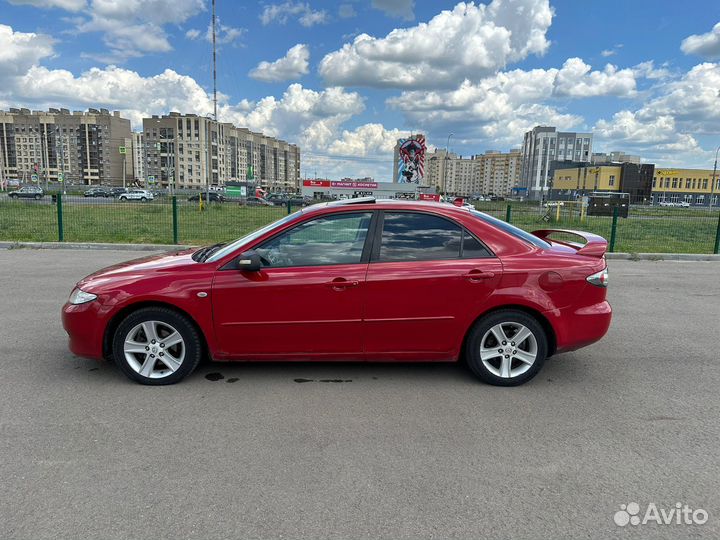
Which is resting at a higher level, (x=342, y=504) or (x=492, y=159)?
(x=492, y=159)

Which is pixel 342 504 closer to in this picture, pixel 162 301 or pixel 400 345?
pixel 400 345

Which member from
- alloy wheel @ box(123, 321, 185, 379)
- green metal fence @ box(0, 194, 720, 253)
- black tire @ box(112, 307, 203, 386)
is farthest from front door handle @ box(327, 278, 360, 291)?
green metal fence @ box(0, 194, 720, 253)

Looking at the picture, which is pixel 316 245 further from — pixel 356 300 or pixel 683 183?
pixel 683 183

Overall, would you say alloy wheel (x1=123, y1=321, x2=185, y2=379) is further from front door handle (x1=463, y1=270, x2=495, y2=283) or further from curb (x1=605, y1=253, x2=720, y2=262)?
curb (x1=605, y1=253, x2=720, y2=262)

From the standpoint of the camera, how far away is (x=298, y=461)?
3080 millimetres

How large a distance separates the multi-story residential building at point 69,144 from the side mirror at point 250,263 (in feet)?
449

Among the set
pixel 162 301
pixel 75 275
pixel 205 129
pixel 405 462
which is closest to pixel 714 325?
pixel 405 462

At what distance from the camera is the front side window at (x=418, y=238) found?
13.8 ft

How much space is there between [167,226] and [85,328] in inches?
532

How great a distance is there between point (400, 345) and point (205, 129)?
128557 millimetres

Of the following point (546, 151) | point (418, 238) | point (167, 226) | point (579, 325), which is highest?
point (546, 151)

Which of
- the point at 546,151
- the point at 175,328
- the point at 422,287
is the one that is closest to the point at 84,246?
the point at 175,328

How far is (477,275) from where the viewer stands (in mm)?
4133

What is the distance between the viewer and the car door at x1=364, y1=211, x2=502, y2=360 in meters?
4.11
